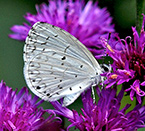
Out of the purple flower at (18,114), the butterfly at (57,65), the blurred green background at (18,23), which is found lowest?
the purple flower at (18,114)

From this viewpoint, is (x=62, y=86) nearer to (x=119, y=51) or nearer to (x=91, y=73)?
(x=91, y=73)

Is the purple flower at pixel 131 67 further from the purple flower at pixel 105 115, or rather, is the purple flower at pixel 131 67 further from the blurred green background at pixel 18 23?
the blurred green background at pixel 18 23

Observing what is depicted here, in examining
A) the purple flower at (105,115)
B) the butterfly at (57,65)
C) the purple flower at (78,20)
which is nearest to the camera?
the purple flower at (105,115)

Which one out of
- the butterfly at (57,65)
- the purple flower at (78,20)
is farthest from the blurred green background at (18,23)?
the butterfly at (57,65)

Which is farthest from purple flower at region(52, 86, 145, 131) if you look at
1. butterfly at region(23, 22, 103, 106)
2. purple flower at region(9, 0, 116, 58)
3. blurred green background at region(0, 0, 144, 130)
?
purple flower at region(9, 0, 116, 58)

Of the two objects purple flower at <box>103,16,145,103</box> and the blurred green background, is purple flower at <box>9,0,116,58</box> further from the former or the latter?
purple flower at <box>103,16,145,103</box>
